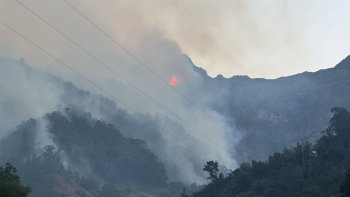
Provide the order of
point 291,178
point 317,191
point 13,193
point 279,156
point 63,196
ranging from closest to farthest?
point 13,193 → point 317,191 → point 291,178 → point 279,156 → point 63,196

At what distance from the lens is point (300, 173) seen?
115 m

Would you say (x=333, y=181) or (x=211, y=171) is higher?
(x=211, y=171)

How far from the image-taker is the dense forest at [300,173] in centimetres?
10588

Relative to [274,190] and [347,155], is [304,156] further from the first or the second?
[274,190]

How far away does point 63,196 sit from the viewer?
199 meters

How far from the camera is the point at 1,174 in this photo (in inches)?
3935

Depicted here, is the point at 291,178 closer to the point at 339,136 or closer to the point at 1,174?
the point at 339,136

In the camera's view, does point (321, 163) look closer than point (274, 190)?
No

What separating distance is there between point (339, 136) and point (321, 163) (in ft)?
44.3

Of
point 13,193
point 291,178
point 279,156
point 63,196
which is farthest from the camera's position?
point 63,196

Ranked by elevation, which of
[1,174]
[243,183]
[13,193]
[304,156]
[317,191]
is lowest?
[13,193]

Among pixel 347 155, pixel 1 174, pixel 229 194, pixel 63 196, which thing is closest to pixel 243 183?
pixel 229 194

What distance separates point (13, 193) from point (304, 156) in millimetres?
87349

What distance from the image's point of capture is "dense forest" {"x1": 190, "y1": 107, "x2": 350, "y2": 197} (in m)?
106
